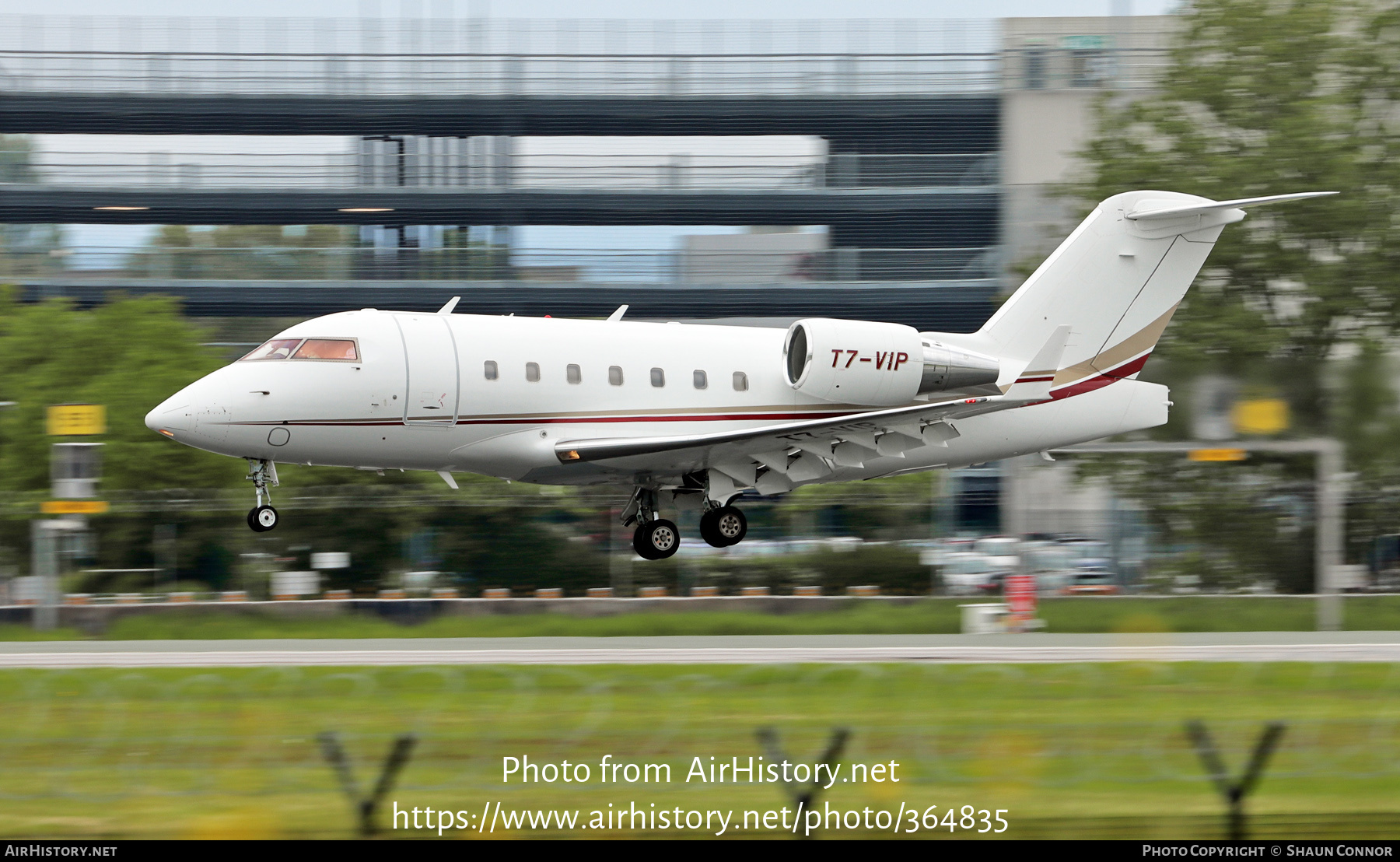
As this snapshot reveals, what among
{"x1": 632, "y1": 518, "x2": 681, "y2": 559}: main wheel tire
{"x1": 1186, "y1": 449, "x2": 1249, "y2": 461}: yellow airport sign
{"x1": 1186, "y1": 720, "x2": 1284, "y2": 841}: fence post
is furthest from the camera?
{"x1": 1186, "y1": 449, "x2": 1249, "y2": 461}: yellow airport sign

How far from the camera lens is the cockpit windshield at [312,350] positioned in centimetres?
2189

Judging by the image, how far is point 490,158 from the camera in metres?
54.5

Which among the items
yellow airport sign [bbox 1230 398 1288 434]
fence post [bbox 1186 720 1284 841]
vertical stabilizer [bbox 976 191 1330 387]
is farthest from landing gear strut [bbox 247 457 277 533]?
yellow airport sign [bbox 1230 398 1288 434]

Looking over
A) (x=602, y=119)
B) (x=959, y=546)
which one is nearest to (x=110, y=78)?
(x=602, y=119)

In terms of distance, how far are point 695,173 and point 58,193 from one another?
22048mm

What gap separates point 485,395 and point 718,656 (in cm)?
511

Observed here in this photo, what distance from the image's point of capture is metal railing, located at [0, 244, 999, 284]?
49531 mm

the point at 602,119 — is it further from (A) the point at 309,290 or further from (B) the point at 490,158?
(A) the point at 309,290

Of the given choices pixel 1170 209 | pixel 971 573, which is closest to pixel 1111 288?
pixel 1170 209

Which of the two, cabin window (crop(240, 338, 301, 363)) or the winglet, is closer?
cabin window (crop(240, 338, 301, 363))

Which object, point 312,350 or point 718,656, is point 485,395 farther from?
point 718,656

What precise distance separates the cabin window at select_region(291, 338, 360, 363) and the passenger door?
74 centimetres

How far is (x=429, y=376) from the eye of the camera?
72.6ft

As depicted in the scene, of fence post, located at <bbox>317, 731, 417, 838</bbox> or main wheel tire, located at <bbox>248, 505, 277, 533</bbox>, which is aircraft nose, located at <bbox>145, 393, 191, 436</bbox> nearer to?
main wheel tire, located at <bbox>248, 505, 277, 533</bbox>
